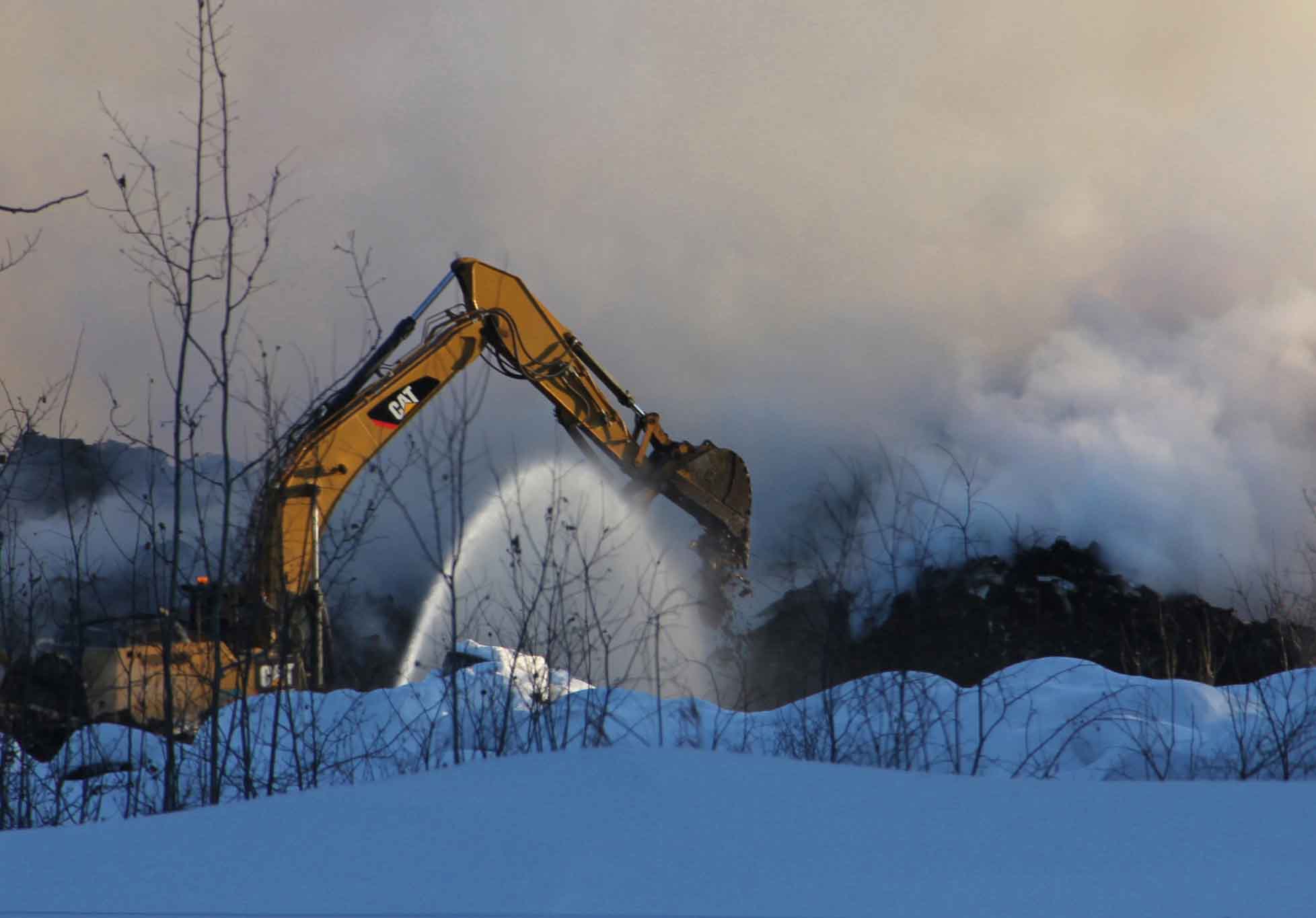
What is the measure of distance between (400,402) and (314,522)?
279cm

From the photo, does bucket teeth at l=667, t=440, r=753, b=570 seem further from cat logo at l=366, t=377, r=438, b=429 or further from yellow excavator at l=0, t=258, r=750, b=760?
cat logo at l=366, t=377, r=438, b=429

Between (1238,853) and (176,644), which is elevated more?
(176,644)

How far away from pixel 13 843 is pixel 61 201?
1878 millimetres

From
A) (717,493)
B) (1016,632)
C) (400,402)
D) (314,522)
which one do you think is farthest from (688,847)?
(1016,632)

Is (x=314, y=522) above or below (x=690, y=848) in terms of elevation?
above

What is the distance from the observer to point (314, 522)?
21.2ft

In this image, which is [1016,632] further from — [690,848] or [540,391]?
[690,848]

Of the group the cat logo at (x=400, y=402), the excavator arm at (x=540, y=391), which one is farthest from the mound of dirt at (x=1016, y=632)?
the cat logo at (x=400, y=402)

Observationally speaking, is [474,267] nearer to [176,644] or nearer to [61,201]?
[176,644]

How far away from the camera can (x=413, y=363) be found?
30.3ft

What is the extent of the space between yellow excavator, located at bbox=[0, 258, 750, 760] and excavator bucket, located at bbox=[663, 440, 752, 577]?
0.04 feet

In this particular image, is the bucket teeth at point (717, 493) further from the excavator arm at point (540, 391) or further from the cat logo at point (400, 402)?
the cat logo at point (400, 402)

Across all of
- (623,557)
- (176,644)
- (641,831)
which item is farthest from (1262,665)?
(641,831)

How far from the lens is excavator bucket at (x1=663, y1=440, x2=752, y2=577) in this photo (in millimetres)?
10617
